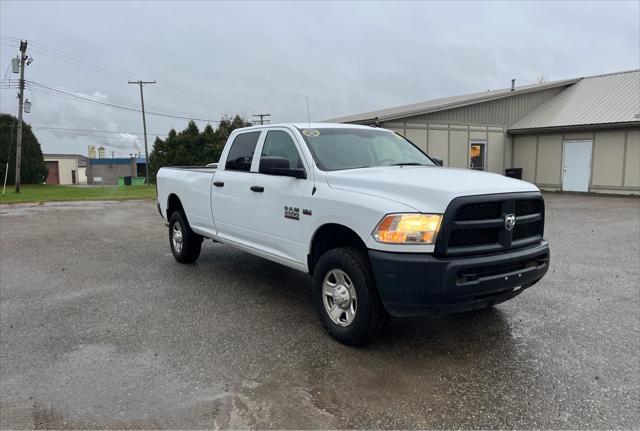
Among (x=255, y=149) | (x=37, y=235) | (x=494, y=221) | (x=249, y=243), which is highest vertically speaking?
(x=255, y=149)

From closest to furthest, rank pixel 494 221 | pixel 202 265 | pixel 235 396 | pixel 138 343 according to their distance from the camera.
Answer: pixel 235 396
pixel 494 221
pixel 138 343
pixel 202 265

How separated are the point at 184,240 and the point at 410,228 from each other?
454 cm

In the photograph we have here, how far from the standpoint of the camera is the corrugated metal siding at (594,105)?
778 inches

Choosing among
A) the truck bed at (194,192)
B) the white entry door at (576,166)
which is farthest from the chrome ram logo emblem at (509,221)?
the white entry door at (576,166)

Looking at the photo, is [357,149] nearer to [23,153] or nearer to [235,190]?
[235,190]

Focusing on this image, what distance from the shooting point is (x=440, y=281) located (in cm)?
341

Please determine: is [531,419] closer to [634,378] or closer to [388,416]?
[388,416]

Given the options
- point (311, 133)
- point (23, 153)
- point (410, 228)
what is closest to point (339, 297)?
point (410, 228)

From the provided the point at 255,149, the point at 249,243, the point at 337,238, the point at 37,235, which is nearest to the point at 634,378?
the point at 337,238

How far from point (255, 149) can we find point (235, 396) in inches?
121

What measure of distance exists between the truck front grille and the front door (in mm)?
18571

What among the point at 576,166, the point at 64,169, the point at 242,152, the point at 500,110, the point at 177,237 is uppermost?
the point at 500,110

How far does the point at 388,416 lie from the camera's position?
10.1 feet

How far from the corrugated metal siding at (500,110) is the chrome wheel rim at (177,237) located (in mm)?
13988
